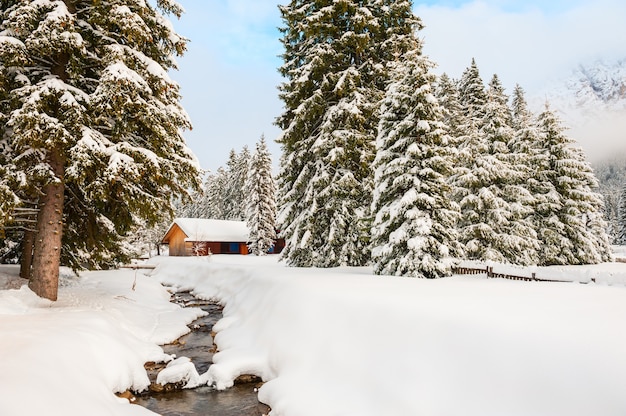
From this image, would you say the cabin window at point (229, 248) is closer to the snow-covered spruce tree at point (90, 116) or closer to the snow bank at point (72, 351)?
the snow bank at point (72, 351)

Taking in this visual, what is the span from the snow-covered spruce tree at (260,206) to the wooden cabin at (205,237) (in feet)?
13.3

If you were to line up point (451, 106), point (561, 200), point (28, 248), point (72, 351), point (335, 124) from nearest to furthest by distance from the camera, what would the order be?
point (72, 351), point (28, 248), point (335, 124), point (561, 200), point (451, 106)

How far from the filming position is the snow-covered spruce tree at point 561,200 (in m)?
25.7

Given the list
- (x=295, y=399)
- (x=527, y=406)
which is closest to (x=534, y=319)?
(x=527, y=406)

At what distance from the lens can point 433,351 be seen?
635cm

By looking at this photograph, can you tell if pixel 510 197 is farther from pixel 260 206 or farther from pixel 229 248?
pixel 229 248

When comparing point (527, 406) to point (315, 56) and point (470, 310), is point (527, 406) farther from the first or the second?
point (315, 56)

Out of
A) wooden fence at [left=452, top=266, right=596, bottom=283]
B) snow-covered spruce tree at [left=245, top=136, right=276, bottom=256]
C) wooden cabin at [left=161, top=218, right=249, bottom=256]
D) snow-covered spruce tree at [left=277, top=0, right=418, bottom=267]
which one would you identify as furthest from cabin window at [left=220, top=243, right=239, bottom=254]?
wooden fence at [left=452, top=266, right=596, bottom=283]

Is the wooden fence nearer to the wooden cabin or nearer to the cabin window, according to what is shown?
the wooden cabin

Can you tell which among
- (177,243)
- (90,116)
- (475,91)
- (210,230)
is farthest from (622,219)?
(90,116)

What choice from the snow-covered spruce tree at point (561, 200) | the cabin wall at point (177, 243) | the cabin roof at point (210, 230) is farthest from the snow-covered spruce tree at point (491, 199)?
the cabin wall at point (177, 243)

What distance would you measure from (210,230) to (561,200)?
40.3m

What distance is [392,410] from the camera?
5.84m

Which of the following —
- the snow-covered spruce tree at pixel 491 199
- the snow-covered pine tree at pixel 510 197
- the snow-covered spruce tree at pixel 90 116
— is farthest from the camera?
the snow-covered pine tree at pixel 510 197
